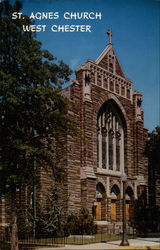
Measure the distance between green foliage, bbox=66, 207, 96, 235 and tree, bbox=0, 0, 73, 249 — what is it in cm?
996

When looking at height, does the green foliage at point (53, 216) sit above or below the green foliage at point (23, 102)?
below

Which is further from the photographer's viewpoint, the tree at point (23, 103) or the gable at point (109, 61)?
the gable at point (109, 61)

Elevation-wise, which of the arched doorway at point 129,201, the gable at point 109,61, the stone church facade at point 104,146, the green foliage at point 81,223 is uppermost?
the gable at point 109,61

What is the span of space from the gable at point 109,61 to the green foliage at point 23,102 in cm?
1692

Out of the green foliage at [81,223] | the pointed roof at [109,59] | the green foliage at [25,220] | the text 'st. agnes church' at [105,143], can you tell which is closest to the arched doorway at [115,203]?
the text 'st. agnes church' at [105,143]

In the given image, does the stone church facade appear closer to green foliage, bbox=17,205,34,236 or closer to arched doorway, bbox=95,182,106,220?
arched doorway, bbox=95,182,106,220

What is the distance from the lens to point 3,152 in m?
19.7

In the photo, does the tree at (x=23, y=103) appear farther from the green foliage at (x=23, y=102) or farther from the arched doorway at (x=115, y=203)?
the arched doorway at (x=115, y=203)

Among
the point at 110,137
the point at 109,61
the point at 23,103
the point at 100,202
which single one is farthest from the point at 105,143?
the point at 23,103

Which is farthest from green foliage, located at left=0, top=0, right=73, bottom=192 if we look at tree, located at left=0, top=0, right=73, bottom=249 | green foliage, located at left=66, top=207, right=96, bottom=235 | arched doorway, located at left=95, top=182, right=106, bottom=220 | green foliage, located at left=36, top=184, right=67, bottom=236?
arched doorway, located at left=95, top=182, right=106, bottom=220

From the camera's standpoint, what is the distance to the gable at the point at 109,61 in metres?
37.7

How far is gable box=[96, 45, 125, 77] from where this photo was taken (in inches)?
1484

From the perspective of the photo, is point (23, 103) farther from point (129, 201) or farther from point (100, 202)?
point (129, 201)

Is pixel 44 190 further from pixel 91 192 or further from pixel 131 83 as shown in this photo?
pixel 131 83
